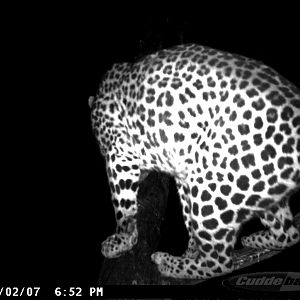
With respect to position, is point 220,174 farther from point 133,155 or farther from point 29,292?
point 29,292

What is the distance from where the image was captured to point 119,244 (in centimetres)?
188


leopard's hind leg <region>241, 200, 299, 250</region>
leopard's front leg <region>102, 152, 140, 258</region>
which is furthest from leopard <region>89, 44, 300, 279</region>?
leopard's front leg <region>102, 152, 140, 258</region>

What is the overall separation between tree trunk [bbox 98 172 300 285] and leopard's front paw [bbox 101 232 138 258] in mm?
31

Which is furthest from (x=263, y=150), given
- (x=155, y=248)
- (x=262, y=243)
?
(x=155, y=248)

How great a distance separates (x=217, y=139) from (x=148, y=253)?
2.47 feet

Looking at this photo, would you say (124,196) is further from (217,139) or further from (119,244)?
(217,139)

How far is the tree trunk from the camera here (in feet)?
5.56

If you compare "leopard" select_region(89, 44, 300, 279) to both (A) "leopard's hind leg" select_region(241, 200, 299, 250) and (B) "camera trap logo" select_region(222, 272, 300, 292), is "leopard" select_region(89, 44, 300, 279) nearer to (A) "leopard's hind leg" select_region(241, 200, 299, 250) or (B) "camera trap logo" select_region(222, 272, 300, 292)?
(A) "leopard's hind leg" select_region(241, 200, 299, 250)

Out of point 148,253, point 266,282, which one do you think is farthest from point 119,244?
point 266,282

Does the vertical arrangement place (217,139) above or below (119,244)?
above

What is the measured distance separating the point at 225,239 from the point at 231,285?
30 centimetres

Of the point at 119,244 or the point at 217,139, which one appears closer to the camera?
the point at 217,139

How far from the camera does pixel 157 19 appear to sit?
216 cm

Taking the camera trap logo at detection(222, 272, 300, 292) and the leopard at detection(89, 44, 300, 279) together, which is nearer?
the leopard at detection(89, 44, 300, 279)
